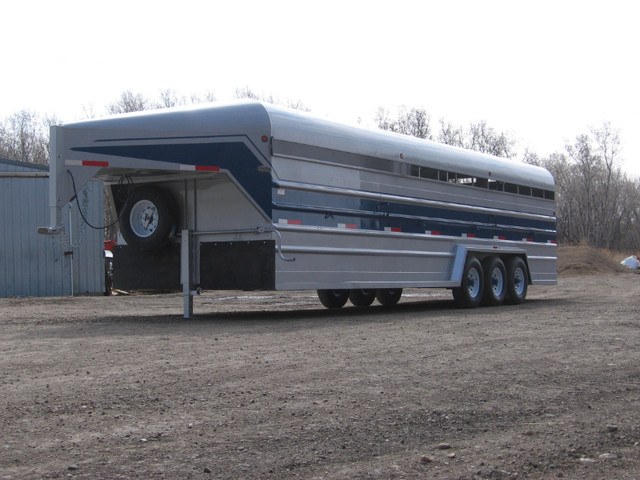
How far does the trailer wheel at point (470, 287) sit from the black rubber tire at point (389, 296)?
1980mm

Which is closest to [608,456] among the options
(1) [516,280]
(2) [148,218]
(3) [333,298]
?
(2) [148,218]

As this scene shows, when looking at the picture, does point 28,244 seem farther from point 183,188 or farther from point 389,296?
point 183,188

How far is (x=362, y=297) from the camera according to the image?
17.8m

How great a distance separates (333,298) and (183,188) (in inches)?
209

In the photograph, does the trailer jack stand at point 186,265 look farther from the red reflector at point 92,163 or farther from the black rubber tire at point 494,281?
the black rubber tire at point 494,281

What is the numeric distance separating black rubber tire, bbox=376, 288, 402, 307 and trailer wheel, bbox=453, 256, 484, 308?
6.50ft

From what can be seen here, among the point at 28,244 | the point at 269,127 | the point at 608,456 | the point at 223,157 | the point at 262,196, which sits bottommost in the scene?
the point at 608,456

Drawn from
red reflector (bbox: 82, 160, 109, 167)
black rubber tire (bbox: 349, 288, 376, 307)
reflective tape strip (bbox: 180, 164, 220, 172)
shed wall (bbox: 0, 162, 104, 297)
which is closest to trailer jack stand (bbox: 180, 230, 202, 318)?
reflective tape strip (bbox: 180, 164, 220, 172)

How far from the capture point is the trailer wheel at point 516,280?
58.6 ft

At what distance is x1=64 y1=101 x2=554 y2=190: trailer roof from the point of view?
11852mm

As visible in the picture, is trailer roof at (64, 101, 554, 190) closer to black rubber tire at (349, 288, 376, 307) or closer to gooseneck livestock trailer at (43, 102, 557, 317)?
gooseneck livestock trailer at (43, 102, 557, 317)

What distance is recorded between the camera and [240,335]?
33.9 feet

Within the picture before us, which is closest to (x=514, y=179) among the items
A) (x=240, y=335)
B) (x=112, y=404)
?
(x=240, y=335)

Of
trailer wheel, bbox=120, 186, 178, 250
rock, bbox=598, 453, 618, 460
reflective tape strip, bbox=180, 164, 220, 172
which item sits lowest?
rock, bbox=598, 453, 618, 460
